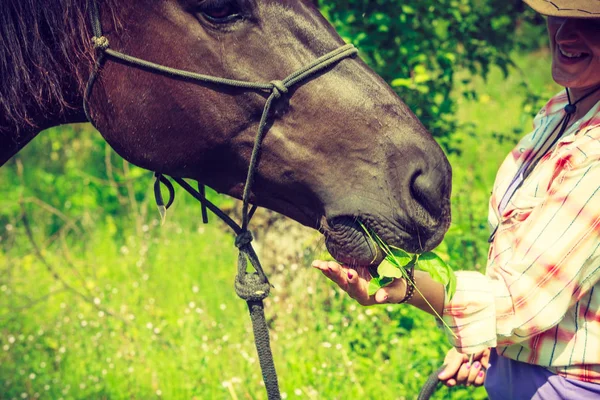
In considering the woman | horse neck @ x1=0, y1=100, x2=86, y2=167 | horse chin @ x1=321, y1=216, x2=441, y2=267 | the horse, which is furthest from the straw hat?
horse neck @ x1=0, y1=100, x2=86, y2=167

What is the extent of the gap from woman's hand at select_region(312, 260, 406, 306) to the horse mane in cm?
103

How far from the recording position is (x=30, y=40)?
208cm

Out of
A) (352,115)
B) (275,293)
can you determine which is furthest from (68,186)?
(352,115)

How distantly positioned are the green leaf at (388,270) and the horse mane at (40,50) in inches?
44.2

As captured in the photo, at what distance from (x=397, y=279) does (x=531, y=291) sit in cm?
36

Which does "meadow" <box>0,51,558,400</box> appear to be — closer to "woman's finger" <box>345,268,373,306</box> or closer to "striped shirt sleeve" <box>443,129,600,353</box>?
"woman's finger" <box>345,268,373,306</box>

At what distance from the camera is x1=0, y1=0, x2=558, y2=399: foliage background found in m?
3.30

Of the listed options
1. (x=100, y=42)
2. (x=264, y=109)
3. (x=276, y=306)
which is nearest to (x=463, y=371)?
(x=264, y=109)

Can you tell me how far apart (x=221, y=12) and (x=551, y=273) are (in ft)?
3.94

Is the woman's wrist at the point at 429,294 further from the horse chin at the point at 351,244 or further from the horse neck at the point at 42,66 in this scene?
the horse neck at the point at 42,66

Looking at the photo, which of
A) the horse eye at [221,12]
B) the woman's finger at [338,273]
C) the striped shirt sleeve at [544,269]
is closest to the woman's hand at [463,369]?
the striped shirt sleeve at [544,269]

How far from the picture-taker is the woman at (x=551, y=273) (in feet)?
5.60

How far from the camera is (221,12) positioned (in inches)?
78.7

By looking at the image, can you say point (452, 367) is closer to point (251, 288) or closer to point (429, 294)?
point (429, 294)
